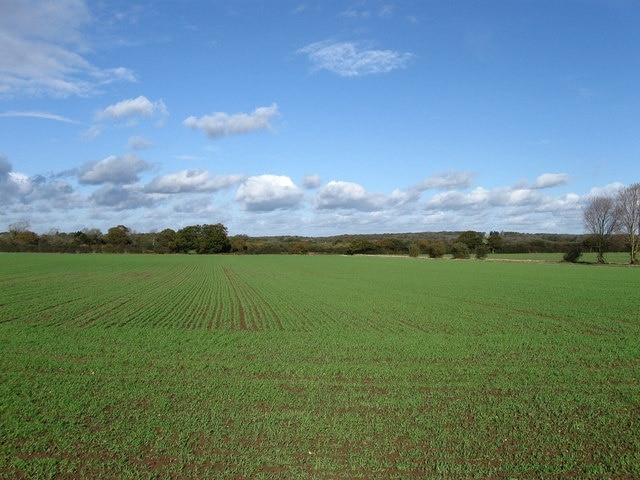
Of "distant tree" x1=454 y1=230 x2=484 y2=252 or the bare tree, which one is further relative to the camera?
"distant tree" x1=454 y1=230 x2=484 y2=252

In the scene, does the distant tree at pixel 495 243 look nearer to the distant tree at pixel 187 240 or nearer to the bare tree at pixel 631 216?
the bare tree at pixel 631 216

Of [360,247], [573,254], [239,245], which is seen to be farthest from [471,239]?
[239,245]

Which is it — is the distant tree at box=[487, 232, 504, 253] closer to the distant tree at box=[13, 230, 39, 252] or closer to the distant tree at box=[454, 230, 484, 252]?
the distant tree at box=[454, 230, 484, 252]

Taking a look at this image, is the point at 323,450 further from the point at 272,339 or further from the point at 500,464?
the point at 272,339

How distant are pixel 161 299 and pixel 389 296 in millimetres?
11849

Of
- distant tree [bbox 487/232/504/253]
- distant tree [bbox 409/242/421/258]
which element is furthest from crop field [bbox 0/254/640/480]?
distant tree [bbox 487/232/504/253]

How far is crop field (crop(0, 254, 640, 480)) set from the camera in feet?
19.9

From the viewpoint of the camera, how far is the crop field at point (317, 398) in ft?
19.9

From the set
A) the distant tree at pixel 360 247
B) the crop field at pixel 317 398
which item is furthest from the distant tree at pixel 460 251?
the crop field at pixel 317 398

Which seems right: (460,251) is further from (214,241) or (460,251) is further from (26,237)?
(26,237)

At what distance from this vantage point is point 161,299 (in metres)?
25.2

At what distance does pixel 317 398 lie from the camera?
8.38 meters

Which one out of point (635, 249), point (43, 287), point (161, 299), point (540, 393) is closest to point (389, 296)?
point (161, 299)

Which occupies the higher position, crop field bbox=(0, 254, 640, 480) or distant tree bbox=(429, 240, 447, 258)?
distant tree bbox=(429, 240, 447, 258)
